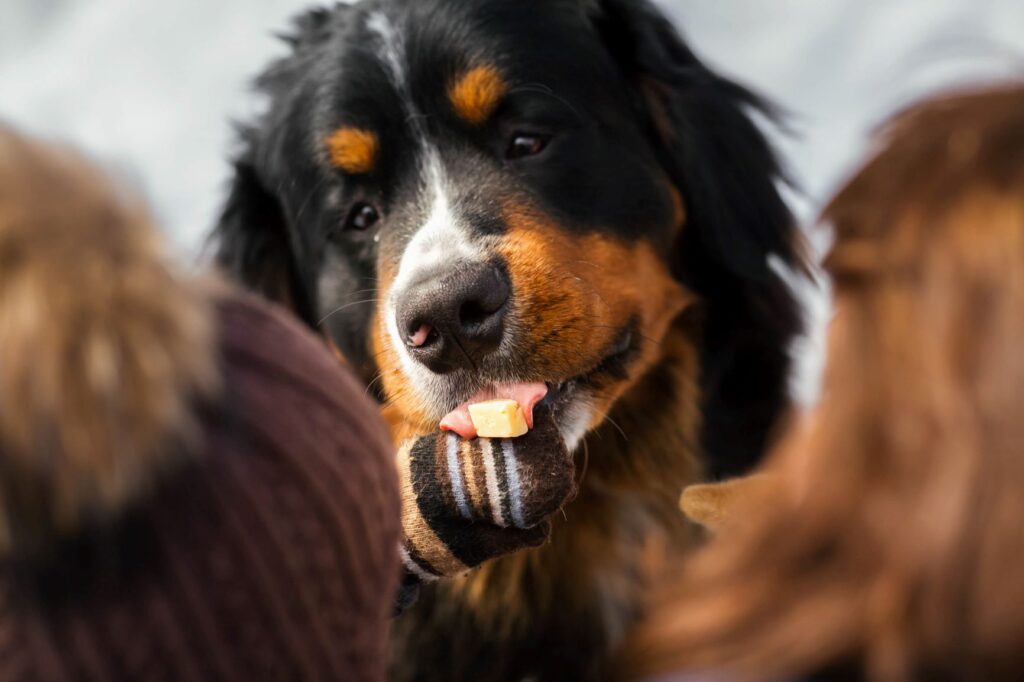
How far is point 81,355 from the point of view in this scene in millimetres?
713

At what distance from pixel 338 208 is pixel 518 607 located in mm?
840

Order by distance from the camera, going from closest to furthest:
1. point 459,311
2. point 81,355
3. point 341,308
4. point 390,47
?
point 81,355
point 459,311
point 390,47
point 341,308

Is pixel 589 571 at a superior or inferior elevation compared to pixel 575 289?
inferior

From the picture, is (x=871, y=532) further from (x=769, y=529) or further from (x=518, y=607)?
(x=518, y=607)

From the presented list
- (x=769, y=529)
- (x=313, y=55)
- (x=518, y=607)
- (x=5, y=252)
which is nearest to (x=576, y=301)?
(x=518, y=607)

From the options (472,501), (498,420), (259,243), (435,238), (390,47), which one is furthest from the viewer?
(259,243)

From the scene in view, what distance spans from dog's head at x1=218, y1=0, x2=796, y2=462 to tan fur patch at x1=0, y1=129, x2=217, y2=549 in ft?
2.93

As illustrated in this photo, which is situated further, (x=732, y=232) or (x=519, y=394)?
(x=732, y=232)

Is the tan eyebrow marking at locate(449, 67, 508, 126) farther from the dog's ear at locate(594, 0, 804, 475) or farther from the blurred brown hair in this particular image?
the blurred brown hair

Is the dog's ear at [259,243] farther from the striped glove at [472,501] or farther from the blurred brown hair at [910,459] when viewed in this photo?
the blurred brown hair at [910,459]

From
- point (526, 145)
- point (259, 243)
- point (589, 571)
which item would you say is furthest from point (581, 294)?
point (259, 243)

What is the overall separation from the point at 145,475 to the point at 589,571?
142 cm

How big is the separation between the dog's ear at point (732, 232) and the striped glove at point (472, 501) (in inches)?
31.2

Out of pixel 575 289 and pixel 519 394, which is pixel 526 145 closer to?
pixel 575 289
